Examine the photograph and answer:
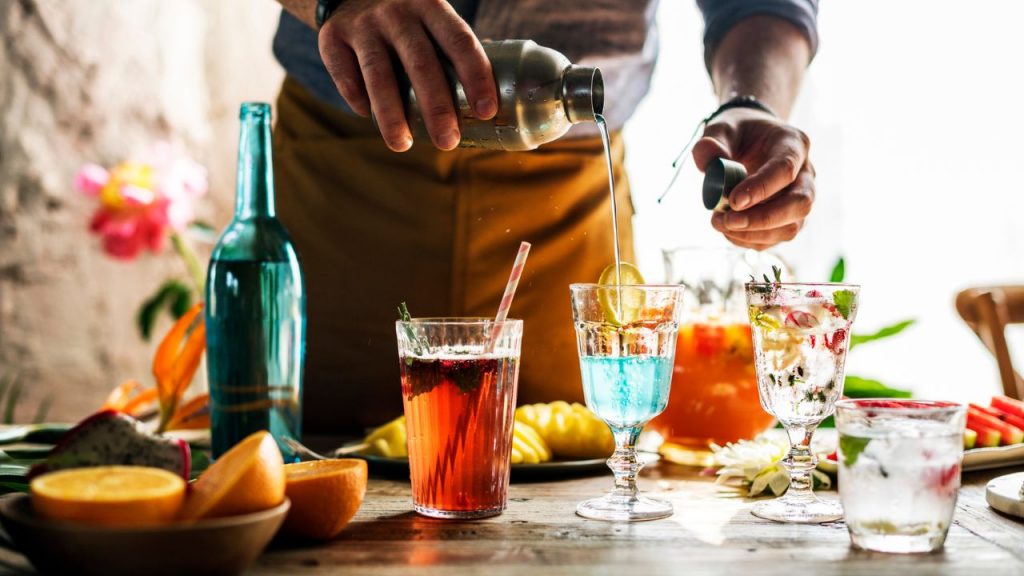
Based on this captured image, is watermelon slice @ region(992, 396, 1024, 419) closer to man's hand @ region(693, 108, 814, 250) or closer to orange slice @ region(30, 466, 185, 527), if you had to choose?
man's hand @ region(693, 108, 814, 250)

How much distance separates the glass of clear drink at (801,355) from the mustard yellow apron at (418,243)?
2.39 feet

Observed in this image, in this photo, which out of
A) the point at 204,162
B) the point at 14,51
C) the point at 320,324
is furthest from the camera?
the point at 204,162

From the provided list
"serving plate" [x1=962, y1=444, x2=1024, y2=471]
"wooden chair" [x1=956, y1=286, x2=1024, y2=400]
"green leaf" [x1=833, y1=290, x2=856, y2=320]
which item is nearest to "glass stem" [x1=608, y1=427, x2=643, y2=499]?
"green leaf" [x1=833, y1=290, x2=856, y2=320]

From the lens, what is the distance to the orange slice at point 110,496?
2.47 feet

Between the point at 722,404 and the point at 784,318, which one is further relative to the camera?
the point at 722,404

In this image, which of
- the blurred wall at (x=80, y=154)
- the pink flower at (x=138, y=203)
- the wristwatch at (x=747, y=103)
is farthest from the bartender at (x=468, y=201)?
the blurred wall at (x=80, y=154)

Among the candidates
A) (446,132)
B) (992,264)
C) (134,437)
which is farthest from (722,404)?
(992,264)

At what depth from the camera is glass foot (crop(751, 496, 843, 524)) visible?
1.07 meters

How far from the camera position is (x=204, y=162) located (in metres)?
3.78

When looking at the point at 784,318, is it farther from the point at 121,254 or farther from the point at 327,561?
the point at 121,254

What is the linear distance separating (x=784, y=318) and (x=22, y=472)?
2.86ft

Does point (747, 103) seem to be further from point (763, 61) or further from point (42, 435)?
point (42, 435)

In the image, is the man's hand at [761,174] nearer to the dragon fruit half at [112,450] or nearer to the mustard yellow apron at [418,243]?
the mustard yellow apron at [418,243]

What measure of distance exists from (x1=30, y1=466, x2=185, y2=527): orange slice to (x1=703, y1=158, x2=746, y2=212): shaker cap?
772 mm
